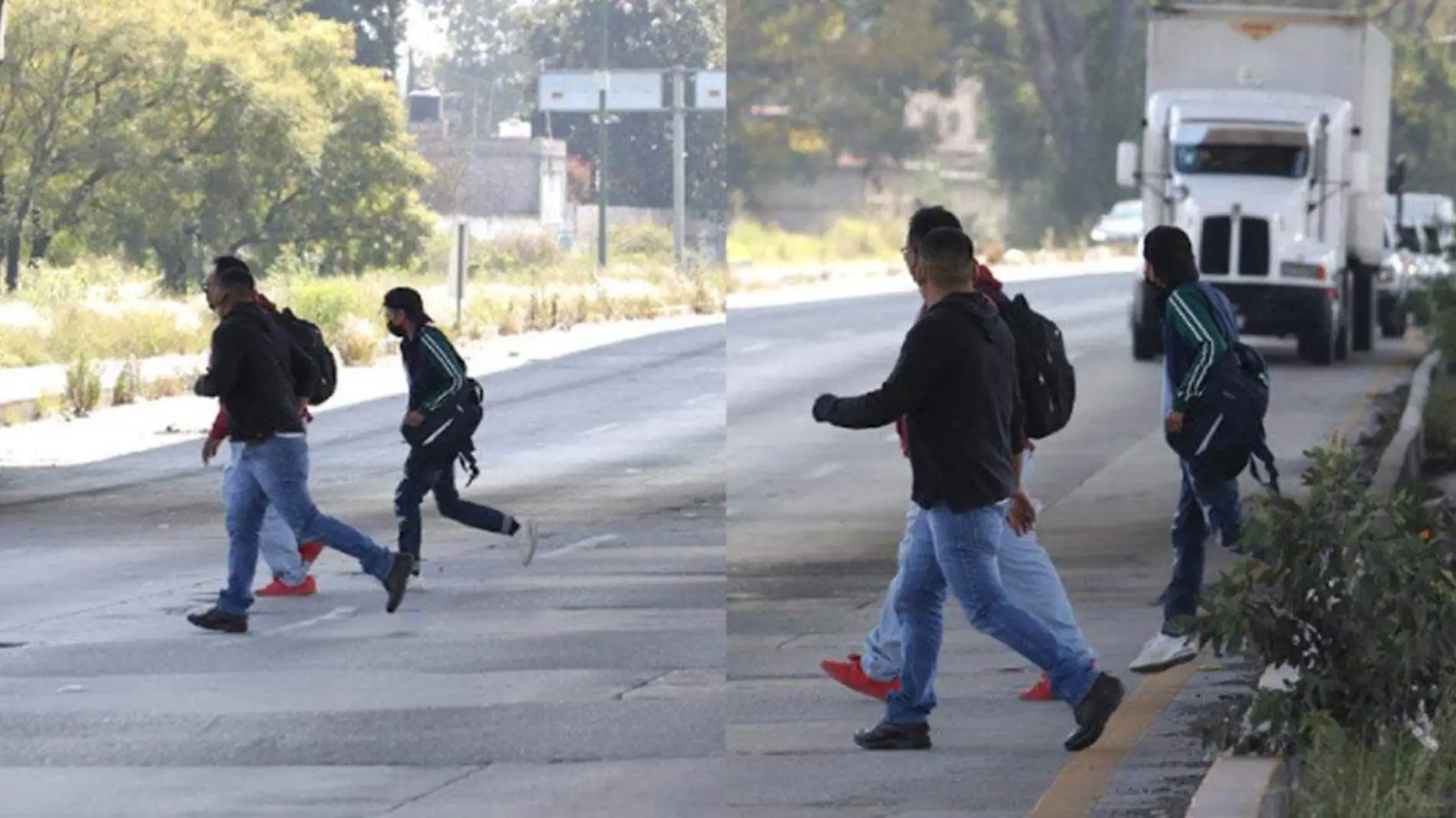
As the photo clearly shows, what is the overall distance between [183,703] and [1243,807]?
4.75 m

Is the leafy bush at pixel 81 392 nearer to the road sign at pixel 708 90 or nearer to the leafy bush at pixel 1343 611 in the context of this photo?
the road sign at pixel 708 90

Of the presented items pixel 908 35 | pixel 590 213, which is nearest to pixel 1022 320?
pixel 590 213

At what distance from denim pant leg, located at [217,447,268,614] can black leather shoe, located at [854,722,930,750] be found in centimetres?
446

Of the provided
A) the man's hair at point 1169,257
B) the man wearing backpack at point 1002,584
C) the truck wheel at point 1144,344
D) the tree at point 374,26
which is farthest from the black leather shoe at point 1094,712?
the tree at point 374,26

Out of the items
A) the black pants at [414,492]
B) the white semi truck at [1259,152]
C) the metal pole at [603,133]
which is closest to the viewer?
the black pants at [414,492]

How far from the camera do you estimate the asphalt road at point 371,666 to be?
9.99 m

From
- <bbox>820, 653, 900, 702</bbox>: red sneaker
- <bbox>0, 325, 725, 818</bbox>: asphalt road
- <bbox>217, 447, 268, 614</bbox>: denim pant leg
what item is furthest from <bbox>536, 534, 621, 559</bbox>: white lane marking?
<bbox>820, 653, 900, 702</bbox>: red sneaker

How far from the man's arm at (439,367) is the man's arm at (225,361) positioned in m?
1.60

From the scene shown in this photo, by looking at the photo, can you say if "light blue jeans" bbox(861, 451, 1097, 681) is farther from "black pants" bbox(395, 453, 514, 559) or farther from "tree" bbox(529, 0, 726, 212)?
"black pants" bbox(395, 453, 514, 559)

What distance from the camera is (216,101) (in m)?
45.2

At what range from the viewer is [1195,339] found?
1255cm

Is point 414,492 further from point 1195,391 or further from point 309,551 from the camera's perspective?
point 1195,391

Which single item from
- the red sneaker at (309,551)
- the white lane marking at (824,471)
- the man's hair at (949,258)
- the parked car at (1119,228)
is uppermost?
the man's hair at (949,258)

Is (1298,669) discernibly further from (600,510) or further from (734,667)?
(600,510)
